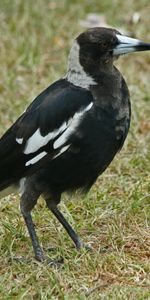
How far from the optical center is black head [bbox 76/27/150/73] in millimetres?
4023

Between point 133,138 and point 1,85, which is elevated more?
point 1,85

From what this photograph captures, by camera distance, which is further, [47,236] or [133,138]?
[133,138]

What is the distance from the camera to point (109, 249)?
417 centimetres

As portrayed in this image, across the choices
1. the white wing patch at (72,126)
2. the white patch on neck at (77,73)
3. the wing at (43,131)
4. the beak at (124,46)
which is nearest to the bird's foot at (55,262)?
the wing at (43,131)

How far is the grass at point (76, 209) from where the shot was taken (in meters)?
3.81

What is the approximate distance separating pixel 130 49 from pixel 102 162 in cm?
50

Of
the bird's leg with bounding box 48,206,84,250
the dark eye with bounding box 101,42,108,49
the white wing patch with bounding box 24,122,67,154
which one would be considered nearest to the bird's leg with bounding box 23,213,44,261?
the bird's leg with bounding box 48,206,84,250

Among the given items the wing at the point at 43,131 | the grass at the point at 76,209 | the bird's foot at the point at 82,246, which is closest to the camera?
the grass at the point at 76,209

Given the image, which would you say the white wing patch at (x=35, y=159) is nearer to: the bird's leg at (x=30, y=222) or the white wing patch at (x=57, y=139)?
the white wing patch at (x=57, y=139)

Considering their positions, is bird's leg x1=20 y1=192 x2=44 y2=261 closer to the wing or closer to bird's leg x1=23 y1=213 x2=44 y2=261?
bird's leg x1=23 y1=213 x2=44 y2=261

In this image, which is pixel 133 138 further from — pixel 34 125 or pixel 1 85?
pixel 34 125

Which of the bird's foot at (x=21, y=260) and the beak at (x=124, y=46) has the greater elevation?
the beak at (x=124, y=46)

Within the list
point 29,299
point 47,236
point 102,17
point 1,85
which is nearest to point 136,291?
point 29,299

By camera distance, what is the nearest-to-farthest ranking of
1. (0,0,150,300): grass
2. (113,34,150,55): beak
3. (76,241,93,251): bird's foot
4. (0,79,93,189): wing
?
(0,0,150,300): grass, (0,79,93,189): wing, (113,34,150,55): beak, (76,241,93,251): bird's foot
